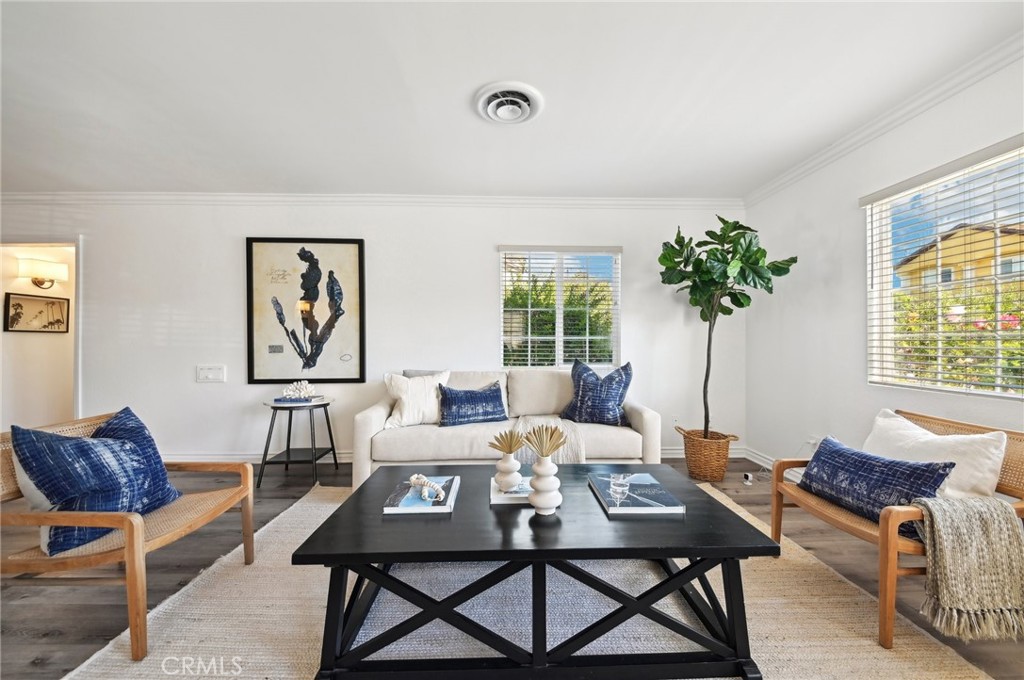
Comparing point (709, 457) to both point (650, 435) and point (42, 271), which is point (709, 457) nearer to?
point (650, 435)

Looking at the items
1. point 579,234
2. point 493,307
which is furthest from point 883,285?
point 493,307

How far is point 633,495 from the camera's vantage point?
5.57ft

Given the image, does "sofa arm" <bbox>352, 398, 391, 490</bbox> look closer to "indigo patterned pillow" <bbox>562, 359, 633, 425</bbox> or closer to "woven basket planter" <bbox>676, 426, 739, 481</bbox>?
"indigo patterned pillow" <bbox>562, 359, 633, 425</bbox>

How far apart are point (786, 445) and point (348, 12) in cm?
405

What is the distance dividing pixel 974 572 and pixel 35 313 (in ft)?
24.7

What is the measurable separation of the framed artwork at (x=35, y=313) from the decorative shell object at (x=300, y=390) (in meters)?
3.48

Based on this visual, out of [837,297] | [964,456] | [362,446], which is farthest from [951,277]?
[362,446]

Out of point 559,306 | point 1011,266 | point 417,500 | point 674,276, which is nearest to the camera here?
point 417,500

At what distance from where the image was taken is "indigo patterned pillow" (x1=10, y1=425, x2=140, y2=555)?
152 cm

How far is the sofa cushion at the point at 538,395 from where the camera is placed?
3.51 meters

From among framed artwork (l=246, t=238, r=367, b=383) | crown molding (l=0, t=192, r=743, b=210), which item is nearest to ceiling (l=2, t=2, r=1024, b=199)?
crown molding (l=0, t=192, r=743, b=210)

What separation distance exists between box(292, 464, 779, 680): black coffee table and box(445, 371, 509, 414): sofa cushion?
6.60ft

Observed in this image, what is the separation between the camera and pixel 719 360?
3992 millimetres

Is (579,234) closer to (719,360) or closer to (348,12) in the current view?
(719,360)
